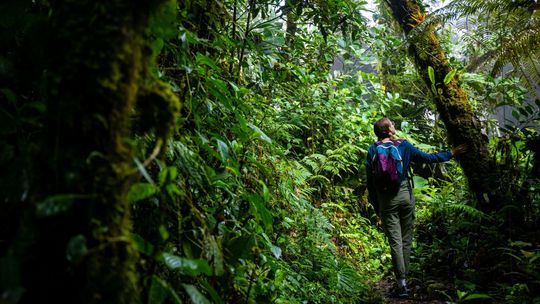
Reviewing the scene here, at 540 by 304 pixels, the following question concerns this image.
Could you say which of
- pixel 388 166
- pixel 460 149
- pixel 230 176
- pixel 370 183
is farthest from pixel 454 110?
pixel 230 176

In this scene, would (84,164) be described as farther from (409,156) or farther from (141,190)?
(409,156)

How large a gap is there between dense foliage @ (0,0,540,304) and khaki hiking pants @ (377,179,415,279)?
0.37m

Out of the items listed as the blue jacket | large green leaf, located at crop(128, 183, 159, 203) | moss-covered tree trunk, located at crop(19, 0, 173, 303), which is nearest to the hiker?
the blue jacket

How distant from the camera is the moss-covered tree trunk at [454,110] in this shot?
194 inches

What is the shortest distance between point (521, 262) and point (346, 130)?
173 inches

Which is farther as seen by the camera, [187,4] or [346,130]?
[346,130]

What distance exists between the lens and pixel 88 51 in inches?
37.0

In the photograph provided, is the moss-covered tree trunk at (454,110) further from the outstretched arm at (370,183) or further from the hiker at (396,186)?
the outstretched arm at (370,183)

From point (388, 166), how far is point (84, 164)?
166 inches

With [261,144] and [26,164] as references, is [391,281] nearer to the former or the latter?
[261,144]

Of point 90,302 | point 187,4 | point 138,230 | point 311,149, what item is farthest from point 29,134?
point 311,149

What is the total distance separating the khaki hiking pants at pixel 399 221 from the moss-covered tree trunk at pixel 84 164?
14.1 feet

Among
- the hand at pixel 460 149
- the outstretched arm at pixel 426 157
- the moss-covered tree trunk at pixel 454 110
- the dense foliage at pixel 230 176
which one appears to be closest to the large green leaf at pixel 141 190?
the dense foliage at pixel 230 176

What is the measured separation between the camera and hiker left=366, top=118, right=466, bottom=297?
4.76 m
